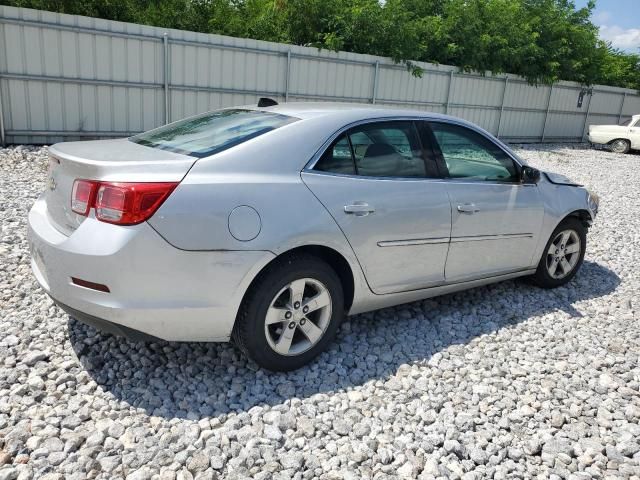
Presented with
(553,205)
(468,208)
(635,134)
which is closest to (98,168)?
(468,208)

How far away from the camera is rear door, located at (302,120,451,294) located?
329 centimetres

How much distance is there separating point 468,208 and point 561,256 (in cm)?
159

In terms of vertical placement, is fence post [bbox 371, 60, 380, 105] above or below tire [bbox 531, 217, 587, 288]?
above

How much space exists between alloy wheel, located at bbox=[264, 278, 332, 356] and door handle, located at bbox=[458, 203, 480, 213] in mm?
1218

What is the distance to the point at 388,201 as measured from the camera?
3469 mm

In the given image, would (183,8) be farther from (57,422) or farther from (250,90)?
(57,422)

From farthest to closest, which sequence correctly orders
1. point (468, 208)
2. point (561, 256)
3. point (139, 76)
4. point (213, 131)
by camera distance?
point (139, 76)
point (561, 256)
point (468, 208)
point (213, 131)

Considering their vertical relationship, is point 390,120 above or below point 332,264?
above

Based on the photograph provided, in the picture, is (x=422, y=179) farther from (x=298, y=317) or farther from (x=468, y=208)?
(x=298, y=317)

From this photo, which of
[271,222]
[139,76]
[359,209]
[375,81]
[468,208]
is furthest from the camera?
[375,81]

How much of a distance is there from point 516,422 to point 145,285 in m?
2.11

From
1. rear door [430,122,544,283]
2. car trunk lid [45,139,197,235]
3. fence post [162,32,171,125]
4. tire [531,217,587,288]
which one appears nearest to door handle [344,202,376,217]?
rear door [430,122,544,283]

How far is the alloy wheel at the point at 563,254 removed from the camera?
491 cm

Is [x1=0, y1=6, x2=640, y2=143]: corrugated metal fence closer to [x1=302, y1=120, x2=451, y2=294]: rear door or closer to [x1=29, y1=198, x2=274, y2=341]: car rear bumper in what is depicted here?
[x1=29, y1=198, x2=274, y2=341]: car rear bumper
